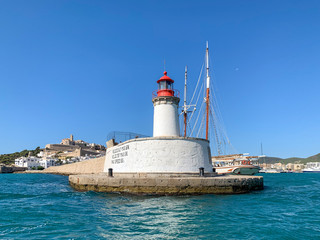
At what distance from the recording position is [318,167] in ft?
371

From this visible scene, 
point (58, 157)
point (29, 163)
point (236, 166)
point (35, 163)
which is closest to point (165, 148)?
point (236, 166)

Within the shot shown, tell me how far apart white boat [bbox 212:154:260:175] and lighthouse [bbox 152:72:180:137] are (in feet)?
85.6

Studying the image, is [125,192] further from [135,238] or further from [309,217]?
[309,217]

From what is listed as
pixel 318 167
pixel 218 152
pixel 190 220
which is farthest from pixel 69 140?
pixel 190 220

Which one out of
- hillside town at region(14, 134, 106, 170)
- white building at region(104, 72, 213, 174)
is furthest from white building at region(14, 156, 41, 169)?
white building at region(104, 72, 213, 174)

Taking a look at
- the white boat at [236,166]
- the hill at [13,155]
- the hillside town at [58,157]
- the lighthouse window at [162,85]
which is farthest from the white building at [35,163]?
the lighthouse window at [162,85]

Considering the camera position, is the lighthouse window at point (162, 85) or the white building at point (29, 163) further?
the white building at point (29, 163)

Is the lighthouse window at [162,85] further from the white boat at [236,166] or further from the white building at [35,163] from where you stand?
the white building at [35,163]

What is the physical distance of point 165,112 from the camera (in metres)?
19.9

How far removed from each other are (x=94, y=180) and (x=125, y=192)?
2.99 m

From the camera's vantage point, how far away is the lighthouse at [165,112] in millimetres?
19734

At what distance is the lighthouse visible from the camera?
19734 millimetres

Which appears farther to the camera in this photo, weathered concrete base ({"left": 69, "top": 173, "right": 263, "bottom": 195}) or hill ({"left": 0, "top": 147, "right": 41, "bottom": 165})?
hill ({"left": 0, "top": 147, "right": 41, "bottom": 165})

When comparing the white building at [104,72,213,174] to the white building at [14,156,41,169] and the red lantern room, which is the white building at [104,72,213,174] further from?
the white building at [14,156,41,169]
